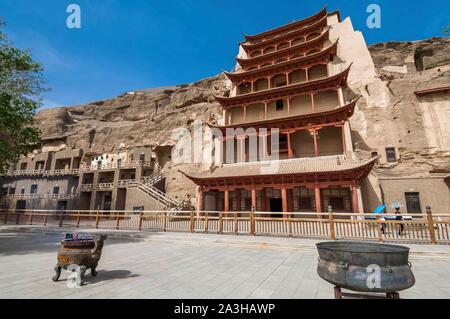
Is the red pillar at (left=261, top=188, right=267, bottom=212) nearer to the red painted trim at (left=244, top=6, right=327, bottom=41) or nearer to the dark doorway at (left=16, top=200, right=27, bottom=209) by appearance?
the red painted trim at (left=244, top=6, right=327, bottom=41)

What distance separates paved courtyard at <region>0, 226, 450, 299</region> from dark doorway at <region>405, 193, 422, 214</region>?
11021mm

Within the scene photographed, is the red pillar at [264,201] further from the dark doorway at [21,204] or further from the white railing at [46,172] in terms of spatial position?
the dark doorway at [21,204]

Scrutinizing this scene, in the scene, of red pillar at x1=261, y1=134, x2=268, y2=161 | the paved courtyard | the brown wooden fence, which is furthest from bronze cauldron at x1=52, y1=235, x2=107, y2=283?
red pillar at x1=261, y1=134, x2=268, y2=161

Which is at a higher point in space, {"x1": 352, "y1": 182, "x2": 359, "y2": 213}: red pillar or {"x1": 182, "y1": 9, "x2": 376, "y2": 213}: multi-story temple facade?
{"x1": 182, "y1": 9, "x2": 376, "y2": 213}: multi-story temple facade

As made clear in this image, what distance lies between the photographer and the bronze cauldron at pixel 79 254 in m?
4.35

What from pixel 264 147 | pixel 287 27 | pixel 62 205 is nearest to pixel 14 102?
pixel 264 147

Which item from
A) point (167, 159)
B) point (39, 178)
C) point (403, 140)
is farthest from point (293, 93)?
point (39, 178)

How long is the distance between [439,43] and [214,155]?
29.4 metres

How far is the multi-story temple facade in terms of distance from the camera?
656 inches

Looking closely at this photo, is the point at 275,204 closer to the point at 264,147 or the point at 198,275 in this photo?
the point at 264,147

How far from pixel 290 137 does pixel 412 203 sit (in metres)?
10.8

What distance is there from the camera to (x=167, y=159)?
32656mm

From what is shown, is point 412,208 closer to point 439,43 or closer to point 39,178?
point 439,43
